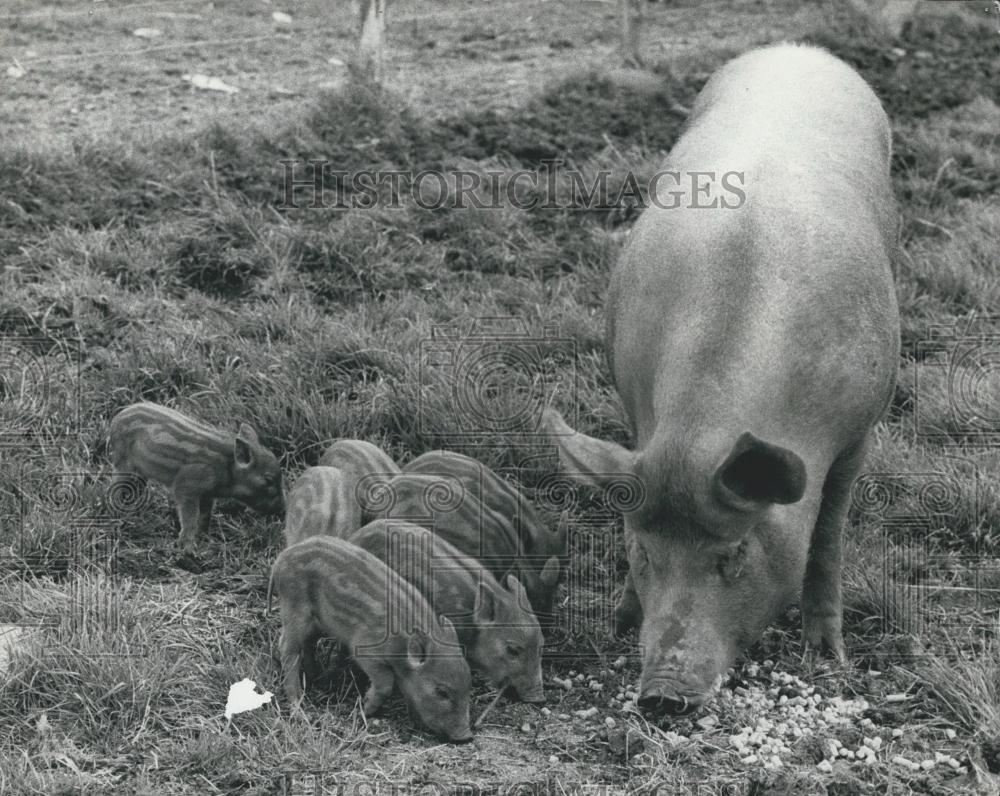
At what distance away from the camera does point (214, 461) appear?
5160mm

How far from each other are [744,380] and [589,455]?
0.48 m

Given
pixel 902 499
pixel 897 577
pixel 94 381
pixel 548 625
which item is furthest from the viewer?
pixel 94 381

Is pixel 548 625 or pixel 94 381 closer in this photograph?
pixel 548 625

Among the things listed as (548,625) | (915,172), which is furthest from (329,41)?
(548,625)

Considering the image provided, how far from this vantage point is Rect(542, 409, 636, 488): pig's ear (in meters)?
3.90

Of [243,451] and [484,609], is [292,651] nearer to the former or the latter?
[484,609]

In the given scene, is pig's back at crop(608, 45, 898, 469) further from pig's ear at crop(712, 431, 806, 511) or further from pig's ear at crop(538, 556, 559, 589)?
pig's ear at crop(538, 556, 559, 589)

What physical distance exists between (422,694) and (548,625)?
795mm

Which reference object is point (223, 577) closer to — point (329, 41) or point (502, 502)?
point (502, 502)

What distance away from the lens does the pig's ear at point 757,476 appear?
139 inches

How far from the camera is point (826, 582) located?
184 inches

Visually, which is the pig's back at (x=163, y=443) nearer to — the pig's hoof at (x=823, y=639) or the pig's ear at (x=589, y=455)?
the pig's ear at (x=589, y=455)

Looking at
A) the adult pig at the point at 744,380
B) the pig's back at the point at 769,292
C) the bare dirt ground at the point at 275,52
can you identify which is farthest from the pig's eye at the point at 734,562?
the bare dirt ground at the point at 275,52

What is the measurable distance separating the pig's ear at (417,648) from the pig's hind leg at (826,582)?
54.1 inches
